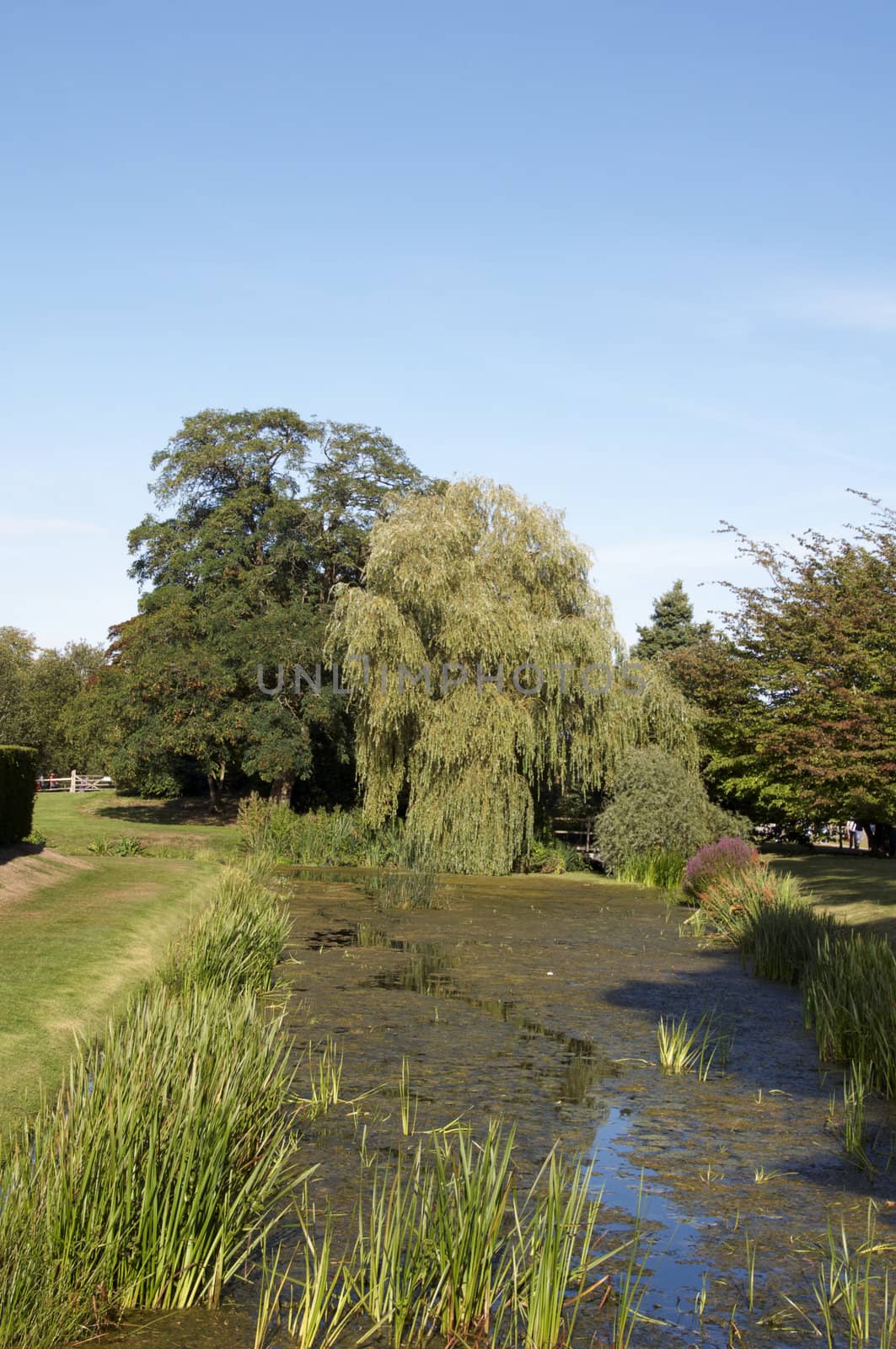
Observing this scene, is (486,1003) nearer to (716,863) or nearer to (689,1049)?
(689,1049)

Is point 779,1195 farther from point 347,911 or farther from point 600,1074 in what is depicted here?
point 347,911

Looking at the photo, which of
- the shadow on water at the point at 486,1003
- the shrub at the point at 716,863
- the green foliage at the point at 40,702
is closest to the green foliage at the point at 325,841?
the shrub at the point at 716,863

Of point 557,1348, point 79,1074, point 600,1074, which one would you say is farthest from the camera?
point 600,1074

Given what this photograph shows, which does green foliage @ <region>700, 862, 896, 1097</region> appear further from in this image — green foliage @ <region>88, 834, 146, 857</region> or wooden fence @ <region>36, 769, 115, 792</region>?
wooden fence @ <region>36, 769, 115, 792</region>

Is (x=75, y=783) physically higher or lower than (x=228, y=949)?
higher

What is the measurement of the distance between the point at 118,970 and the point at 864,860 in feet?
76.4

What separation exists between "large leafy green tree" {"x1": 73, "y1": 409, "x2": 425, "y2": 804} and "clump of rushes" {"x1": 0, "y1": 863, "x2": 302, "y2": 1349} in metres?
29.4

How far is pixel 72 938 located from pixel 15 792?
7.94 metres

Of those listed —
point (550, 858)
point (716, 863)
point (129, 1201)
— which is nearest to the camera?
point (129, 1201)

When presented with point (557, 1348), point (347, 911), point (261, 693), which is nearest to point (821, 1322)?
point (557, 1348)

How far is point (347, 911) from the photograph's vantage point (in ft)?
67.0

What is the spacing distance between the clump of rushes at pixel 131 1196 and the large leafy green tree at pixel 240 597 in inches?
1157

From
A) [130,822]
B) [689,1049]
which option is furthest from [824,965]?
[130,822]

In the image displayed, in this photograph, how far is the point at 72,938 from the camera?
44.2 feet
